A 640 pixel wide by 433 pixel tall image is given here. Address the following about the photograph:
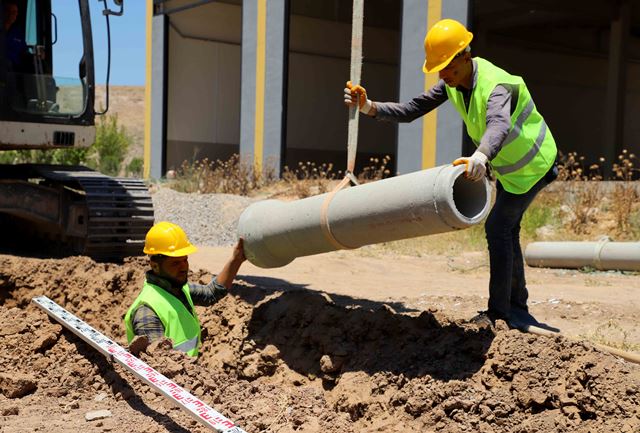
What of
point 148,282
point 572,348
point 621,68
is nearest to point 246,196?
point 621,68

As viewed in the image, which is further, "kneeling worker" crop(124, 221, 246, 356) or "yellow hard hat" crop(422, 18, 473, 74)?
"kneeling worker" crop(124, 221, 246, 356)

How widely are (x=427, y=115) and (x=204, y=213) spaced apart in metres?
4.46

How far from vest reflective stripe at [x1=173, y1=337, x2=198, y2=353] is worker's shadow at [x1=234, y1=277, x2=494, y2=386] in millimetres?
512

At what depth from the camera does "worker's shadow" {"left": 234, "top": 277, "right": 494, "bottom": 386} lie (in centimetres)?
437

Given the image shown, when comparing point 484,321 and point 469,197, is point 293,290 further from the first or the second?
point 469,197

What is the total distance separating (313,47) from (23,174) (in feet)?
54.4

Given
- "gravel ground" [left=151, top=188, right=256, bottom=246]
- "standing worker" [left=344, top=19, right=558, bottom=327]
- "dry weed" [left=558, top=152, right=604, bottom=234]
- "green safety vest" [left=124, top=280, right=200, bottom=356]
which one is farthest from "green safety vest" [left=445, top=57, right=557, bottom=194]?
"gravel ground" [left=151, top=188, right=256, bottom=246]

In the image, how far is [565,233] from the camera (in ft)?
36.8

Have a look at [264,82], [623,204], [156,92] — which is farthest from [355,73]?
[156,92]

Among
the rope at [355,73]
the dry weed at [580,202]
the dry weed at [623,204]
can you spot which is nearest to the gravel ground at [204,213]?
the dry weed at [580,202]

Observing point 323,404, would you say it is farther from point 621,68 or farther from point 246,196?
point 621,68

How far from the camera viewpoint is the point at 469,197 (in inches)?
165

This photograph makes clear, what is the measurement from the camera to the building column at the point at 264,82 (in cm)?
1736

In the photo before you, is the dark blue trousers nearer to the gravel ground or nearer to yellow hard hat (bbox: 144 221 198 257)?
yellow hard hat (bbox: 144 221 198 257)
